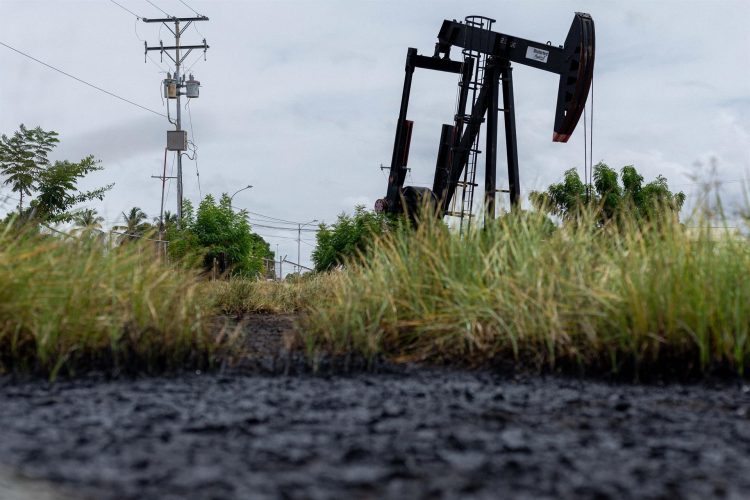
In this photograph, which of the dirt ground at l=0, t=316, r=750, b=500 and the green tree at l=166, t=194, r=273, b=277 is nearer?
the dirt ground at l=0, t=316, r=750, b=500

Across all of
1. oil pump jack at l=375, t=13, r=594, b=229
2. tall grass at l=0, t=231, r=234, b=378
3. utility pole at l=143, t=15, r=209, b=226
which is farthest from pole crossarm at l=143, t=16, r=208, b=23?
tall grass at l=0, t=231, r=234, b=378

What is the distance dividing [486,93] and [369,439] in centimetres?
989

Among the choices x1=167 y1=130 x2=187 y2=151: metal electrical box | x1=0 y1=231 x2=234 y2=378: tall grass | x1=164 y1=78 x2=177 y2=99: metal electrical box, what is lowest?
x1=0 y1=231 x2=234 y2=378: tall grass

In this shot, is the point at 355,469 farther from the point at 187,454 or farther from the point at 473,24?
the point at 473,24

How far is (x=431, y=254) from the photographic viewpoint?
5.69 m

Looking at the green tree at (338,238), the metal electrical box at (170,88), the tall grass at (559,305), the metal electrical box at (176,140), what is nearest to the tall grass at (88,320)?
the tall grass at (559,305)

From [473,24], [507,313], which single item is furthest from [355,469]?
[473,24]

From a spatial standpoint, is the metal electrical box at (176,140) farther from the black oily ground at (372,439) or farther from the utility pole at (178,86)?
the black oily ground at (372,439)

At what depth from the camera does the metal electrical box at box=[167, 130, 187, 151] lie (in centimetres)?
3144

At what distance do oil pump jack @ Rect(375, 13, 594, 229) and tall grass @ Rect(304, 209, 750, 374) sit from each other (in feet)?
19.8

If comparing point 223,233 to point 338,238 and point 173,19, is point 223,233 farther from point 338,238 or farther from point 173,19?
point 173,19

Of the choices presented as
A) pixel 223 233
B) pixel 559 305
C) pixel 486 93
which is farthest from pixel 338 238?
pixel 559 305

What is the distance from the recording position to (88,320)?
16.0ft

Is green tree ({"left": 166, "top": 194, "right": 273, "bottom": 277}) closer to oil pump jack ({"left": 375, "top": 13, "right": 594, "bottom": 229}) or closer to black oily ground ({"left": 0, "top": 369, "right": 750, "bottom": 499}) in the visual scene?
oil pump jack ({"left": 375, "top": 13, "right": 594, "bottom": 229})
